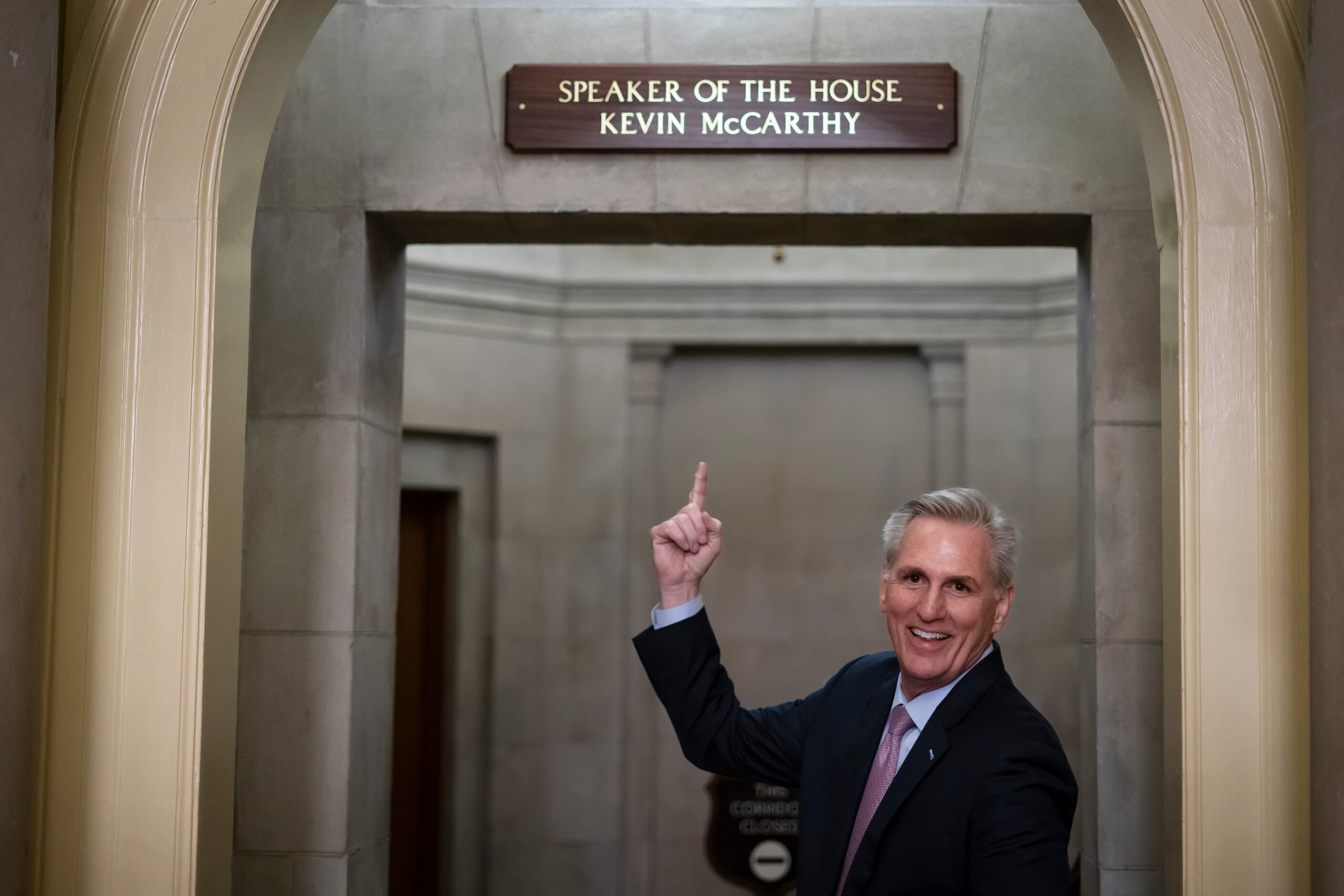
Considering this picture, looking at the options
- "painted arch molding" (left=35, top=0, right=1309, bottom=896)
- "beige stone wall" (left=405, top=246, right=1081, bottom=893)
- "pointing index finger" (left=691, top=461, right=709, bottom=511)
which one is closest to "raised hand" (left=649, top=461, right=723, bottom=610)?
"pointing index finger" (left=691, top=461, right=709, bottom=511)

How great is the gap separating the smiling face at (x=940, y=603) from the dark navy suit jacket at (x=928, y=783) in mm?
56

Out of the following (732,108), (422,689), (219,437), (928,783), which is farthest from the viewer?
(422,689)

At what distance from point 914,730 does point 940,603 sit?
9.5 inches

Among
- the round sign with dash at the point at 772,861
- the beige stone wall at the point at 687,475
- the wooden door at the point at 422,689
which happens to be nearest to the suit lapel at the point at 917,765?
the round sign with dash at the point at 772,861

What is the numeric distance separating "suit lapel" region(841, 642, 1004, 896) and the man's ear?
4.8 inches

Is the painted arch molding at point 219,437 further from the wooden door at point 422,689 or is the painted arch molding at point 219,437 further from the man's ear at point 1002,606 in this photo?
the wooden door at point 422,689

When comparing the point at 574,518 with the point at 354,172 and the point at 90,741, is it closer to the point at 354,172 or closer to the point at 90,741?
the point at 354,172

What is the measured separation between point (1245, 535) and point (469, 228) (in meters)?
2.63

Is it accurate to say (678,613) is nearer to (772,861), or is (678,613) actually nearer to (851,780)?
(851,780)

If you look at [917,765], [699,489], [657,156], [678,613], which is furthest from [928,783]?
[657,156]

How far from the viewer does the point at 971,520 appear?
2.39 metres

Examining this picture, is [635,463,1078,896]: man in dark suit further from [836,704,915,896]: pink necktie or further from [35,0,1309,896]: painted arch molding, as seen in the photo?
[35,0,1309,896]: painted arch molding

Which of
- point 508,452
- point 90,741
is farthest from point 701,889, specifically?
point 90,741

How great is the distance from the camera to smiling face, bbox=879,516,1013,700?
2.33 metres
